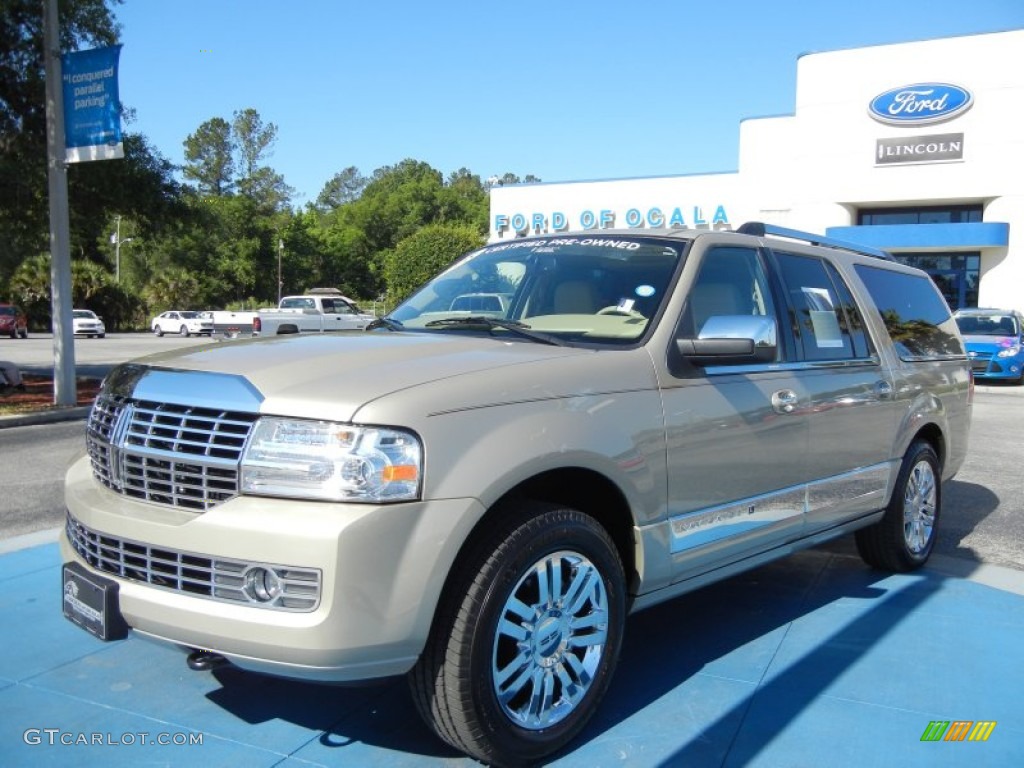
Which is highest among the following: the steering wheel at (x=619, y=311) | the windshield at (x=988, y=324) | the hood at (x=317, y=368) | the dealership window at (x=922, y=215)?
the dealership window at (x=922, y=215)

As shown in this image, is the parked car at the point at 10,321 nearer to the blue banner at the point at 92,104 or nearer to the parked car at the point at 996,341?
the blue banner at the point at 92,104

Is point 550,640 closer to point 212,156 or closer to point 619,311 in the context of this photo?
point 619,311

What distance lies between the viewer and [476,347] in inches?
136

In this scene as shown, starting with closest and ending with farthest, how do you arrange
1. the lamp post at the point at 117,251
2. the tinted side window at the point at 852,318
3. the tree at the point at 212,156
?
the tinted side window at the point at 852,318 → the lamp post at the point at 117,251 → the tree at the point at 212,156

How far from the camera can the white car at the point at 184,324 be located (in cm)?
4525

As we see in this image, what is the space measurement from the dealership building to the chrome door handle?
26326mm

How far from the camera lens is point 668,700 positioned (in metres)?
3.61

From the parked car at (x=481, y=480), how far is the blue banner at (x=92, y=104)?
32.2 ft

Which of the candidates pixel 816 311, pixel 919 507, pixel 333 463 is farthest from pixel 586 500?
pixel 919 507

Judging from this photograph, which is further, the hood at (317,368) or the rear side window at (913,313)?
the rear side window at (913,313)

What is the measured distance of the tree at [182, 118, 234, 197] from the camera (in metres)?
85.4

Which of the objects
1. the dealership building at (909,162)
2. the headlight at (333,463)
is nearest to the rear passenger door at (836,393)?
the headlight at (333,463)

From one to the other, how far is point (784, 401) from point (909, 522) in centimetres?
191

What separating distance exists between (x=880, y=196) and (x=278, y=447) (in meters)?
34.1
